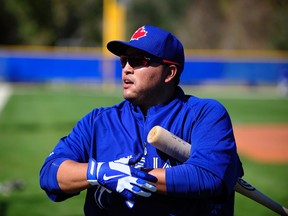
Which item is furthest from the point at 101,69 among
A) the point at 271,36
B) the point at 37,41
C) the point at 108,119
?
the point at 108,119

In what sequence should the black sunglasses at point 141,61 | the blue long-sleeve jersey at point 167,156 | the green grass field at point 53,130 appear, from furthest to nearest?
the green grass field at point 53,130 → the black sunglasses at point 141,61 → the blue long-sleeve jersey at point 167,156

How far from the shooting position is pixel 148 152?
2668 millimetres

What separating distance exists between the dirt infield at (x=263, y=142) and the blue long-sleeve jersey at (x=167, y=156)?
7568 millimetres

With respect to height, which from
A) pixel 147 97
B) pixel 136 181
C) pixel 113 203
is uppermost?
pixel 147 97

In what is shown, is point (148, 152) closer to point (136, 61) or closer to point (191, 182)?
point (191, 182)

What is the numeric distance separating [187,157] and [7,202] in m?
4.73

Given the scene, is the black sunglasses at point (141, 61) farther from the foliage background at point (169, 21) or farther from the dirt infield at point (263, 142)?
the foliage background at point (169, 21)

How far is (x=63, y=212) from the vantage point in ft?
20.7

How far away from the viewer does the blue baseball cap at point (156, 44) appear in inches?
105

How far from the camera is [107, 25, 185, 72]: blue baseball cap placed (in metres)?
2.66

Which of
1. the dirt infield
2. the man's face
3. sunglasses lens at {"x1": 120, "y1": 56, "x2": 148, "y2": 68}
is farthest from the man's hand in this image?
the dirt infield

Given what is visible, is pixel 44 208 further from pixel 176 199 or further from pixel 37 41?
pixel 37 41

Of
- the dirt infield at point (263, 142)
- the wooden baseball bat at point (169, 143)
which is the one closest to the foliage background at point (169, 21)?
the dirt infield at point (263, 142)

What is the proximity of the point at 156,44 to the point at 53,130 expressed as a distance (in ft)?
35.6
